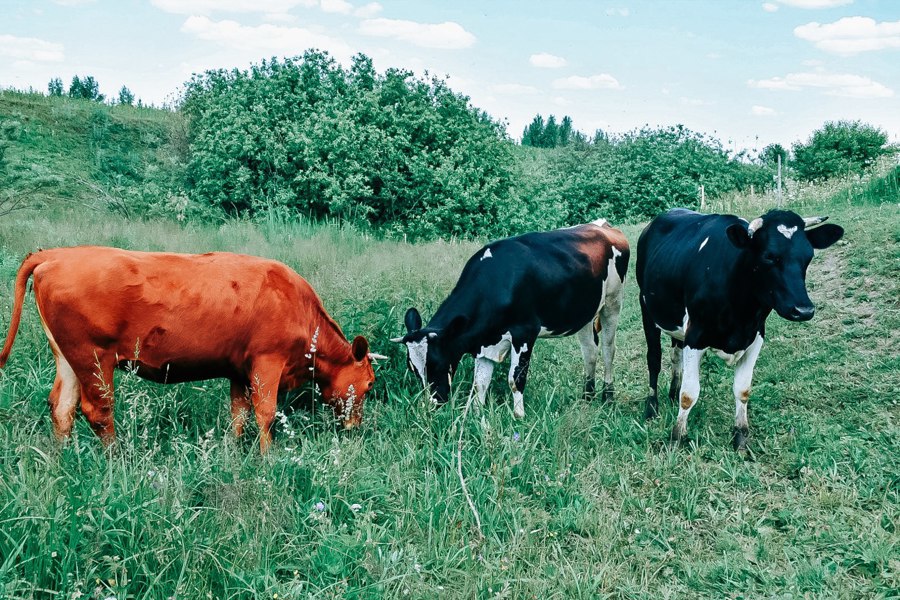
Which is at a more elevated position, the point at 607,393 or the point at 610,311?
the point at 610,311

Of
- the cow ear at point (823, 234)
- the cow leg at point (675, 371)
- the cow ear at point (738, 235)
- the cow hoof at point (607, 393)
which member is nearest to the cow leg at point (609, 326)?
the cow hoof at point (607, 393)

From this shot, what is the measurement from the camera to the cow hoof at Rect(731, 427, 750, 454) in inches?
188

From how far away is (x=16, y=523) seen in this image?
8.95 feet

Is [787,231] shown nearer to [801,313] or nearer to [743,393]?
[801,313]

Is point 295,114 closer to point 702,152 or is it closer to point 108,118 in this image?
point 108,118

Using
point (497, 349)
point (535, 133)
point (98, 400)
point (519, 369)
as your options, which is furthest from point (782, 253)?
point (535, 133)

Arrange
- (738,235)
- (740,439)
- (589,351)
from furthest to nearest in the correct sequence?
1. (589,351)
2. (740,439)
3. (738,235)

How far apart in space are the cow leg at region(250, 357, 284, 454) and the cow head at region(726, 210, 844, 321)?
3.23 metres

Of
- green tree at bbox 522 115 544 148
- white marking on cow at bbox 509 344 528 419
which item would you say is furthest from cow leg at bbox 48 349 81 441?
green tree at bbox 522 115 544 148

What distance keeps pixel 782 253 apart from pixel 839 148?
32.5m

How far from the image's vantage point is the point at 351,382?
4848mm

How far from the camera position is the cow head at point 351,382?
4785 mm

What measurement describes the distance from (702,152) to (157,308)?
109ft

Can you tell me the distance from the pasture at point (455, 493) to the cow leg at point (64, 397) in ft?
0.47
